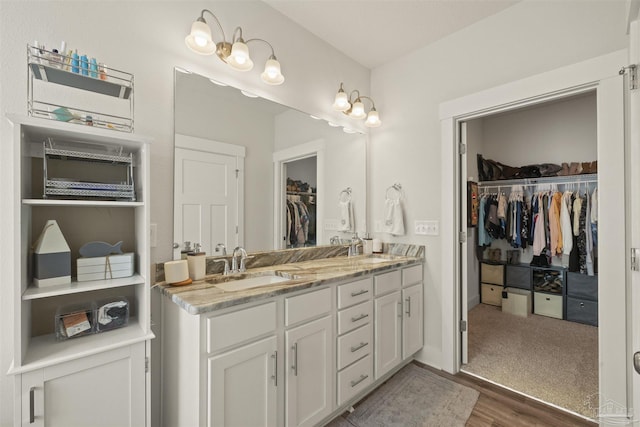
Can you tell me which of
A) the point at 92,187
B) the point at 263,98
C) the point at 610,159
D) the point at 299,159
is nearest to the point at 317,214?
the point at 299,159

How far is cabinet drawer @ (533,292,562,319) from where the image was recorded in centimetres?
347

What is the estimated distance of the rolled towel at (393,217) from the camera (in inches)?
102

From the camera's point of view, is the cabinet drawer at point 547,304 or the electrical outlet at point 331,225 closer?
the electrical outlet at point 331,225

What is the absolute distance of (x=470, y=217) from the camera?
106 inches

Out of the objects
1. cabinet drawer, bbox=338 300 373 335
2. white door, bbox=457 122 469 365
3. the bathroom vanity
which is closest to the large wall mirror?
the bathroom vanity

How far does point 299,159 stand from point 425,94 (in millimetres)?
1283

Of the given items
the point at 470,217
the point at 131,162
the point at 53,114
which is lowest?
the point at 470,217

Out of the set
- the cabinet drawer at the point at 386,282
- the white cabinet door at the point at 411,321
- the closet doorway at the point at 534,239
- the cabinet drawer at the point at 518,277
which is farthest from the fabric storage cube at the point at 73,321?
the cabinet drawer at the point at 518,277

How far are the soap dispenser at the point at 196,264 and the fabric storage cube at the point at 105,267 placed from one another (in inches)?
12.7

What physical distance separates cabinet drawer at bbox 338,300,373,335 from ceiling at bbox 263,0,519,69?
2.11 m

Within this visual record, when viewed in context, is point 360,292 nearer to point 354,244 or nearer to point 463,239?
point 354,244

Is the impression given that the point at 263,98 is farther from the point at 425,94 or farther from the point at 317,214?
the point at 425,94

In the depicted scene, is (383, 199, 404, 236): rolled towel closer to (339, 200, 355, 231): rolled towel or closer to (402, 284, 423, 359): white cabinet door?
(339, 200, 355, 231): rolled towel

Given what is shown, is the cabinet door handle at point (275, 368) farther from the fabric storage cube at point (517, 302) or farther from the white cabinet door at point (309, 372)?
the fabric storage cube at point (517, 302)
